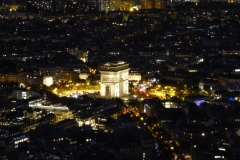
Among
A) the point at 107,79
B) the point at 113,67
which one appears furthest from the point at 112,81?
the point at 113,67

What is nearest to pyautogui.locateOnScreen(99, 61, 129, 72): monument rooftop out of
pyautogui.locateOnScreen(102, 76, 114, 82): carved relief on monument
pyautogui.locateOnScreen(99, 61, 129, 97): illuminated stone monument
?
pyautogui.locateOnScreen(99, 61, 129, 97): illuminated stone monument

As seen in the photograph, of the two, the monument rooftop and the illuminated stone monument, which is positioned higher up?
the monument rooftop

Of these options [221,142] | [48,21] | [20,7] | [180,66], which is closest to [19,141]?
[221,142]

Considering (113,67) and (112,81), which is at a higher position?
(113,67)

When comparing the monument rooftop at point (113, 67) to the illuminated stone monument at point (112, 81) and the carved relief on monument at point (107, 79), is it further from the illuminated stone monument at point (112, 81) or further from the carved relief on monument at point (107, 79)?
the carved relief on monument at point (107, 79)

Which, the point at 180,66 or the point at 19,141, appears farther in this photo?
the point at 180,66

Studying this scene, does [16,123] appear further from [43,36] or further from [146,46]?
[43,36]

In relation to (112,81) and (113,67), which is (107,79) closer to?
(112,81)

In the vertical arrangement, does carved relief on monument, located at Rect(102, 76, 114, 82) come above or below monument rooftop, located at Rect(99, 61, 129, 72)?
below

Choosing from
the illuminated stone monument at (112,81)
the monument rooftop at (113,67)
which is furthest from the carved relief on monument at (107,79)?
the monument rooftop at (113,67)

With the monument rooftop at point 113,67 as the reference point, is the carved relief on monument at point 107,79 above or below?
below

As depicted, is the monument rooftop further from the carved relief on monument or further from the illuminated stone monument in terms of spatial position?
the carved relief on monument
